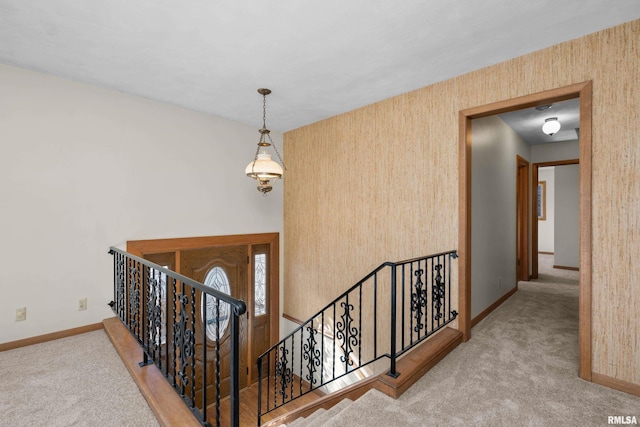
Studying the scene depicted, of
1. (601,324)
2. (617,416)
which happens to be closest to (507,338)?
(601,324)

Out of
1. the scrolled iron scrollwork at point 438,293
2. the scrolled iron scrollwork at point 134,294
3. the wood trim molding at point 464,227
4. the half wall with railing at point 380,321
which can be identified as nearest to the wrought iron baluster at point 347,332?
the half wall with railing at point 380,321

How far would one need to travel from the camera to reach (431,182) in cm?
333

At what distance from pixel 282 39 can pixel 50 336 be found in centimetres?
361

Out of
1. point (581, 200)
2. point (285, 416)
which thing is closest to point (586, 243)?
point (581, 200)

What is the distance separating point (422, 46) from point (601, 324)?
2.56 meters

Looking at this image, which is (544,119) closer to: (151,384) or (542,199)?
(151,384)

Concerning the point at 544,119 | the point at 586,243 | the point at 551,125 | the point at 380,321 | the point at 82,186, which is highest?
the point at 544,119

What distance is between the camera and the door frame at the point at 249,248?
12.6ft

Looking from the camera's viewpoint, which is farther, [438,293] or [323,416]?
[438,293]

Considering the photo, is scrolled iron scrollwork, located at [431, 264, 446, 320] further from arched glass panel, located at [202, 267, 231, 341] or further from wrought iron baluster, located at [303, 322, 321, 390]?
arched glass panel, located at [202, 267, 231, 341]

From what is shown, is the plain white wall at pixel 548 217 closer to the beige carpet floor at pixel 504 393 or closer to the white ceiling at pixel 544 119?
the white ceiling at pixel 544 119

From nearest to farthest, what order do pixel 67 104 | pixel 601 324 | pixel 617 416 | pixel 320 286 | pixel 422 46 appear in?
1. pixel 617 416
2. pixel 601 324
3. pixel 422 46
4. pixel 67 104
5. pixel 320 286

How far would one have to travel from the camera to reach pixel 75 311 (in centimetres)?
330

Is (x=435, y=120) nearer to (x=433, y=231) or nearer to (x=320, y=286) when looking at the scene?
(x=433, y=231)
